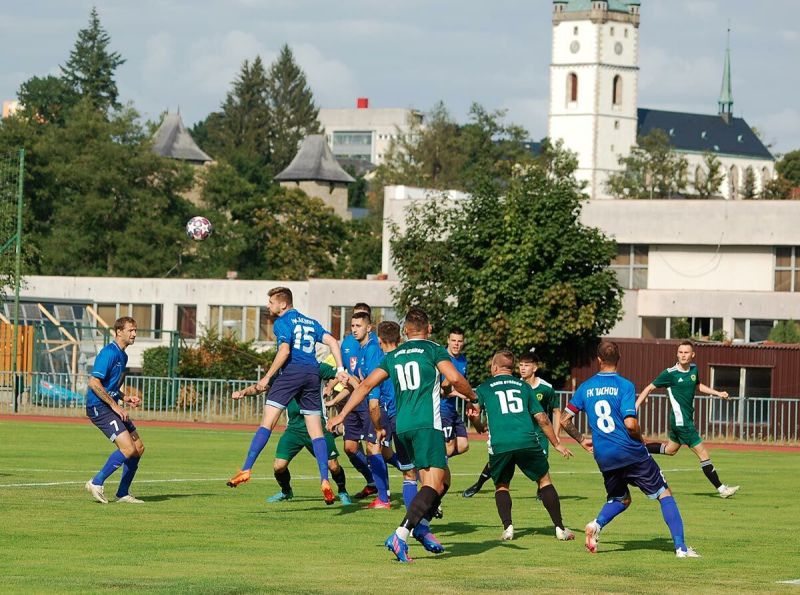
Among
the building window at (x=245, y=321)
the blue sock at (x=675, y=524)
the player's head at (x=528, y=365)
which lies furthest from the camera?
the building window at (x=245, y=321)

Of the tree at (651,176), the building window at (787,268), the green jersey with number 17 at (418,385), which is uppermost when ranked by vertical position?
the tree at (651,176)

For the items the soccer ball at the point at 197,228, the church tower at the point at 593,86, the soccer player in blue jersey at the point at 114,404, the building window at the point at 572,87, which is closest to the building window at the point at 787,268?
the soccer ball at the point at 197,228

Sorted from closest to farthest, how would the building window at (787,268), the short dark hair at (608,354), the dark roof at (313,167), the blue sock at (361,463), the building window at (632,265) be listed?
1. the short dark hair at (608,354)
2. the blue sock at (361,463)
3. the building window at (787,268)
4. the building window at (632,265)
5. the dark roof at (313,167)

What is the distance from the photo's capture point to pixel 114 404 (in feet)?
54.2

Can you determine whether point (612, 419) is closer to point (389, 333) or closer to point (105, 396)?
point (389, 333)

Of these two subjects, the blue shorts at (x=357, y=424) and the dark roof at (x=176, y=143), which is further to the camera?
the dark roof at (x=176, y=143)

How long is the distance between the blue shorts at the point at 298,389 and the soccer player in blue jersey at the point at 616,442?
13.1 feet

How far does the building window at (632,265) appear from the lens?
63781mm

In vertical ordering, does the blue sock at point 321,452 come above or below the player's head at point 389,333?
below

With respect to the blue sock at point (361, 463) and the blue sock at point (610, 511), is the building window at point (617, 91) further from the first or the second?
the blue sock at point (610, 511)

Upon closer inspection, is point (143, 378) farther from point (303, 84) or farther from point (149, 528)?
point (303, 84)

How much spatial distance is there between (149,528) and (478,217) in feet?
114

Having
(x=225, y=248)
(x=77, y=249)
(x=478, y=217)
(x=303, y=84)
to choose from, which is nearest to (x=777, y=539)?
(x=478, y=217)

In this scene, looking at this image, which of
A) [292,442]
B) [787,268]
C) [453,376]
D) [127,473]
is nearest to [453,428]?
[292,442]
